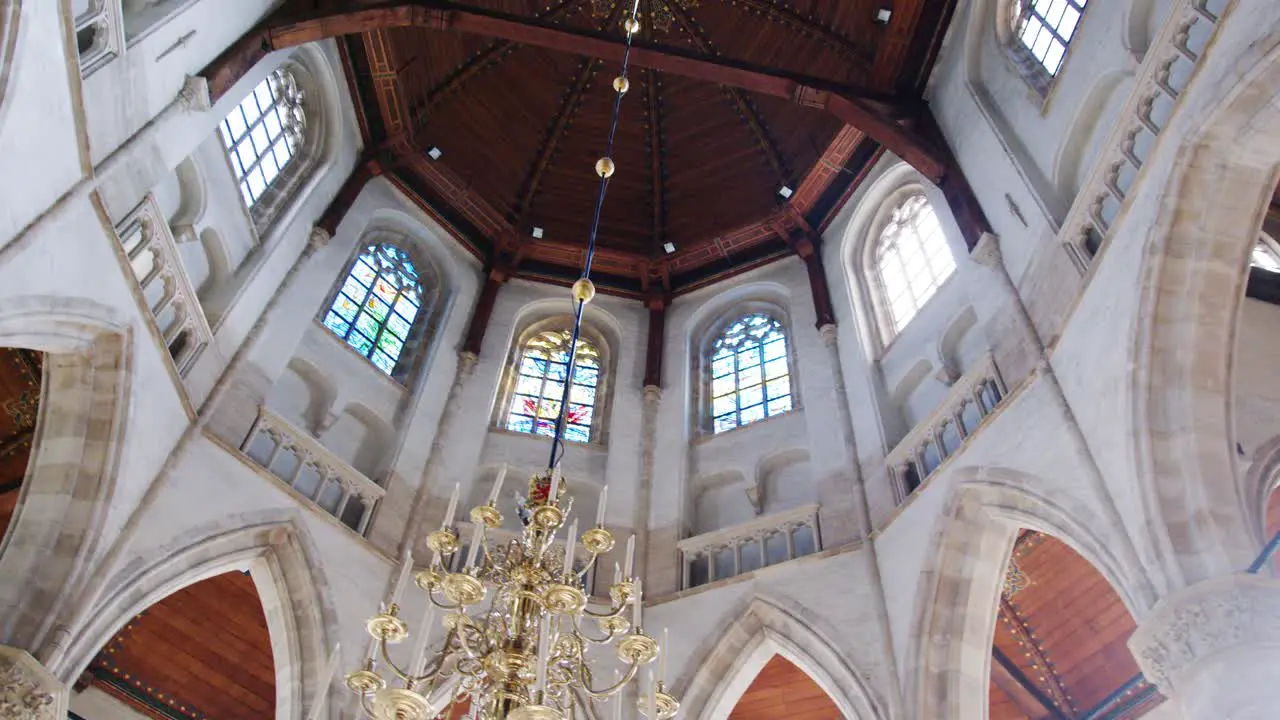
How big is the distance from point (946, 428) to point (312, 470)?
21.6ft

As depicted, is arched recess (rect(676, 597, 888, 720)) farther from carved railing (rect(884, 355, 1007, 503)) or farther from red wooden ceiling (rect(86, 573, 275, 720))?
red wooden ceiling (rect(86, 573, 275, 720))

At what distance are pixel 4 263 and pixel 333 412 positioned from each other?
4950mm

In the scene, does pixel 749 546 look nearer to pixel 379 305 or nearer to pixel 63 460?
pixel 379 305

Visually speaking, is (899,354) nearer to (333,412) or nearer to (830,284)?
(830,284)

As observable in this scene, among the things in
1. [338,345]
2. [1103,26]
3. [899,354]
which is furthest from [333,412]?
[1103,26]

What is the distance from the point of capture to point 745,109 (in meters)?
16.3

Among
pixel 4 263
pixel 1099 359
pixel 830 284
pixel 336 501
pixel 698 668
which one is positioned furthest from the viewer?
pixel 830 284

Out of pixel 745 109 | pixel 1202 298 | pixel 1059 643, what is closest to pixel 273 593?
pixel 1059 643

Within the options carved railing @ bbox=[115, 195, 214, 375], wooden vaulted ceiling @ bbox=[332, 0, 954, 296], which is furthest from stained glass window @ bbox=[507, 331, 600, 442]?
carved railing @ bbox=[115, 195, 214, 375]

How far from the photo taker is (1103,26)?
33.4 feet

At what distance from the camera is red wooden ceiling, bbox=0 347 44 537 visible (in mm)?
10500

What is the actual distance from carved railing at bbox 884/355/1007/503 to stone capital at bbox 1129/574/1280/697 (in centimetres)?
326

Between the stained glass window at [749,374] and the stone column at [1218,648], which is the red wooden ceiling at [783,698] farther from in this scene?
the stone column at [1218,648]

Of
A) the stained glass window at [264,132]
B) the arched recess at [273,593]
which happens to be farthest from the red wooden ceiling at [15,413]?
the stained glass window at [264,132]
